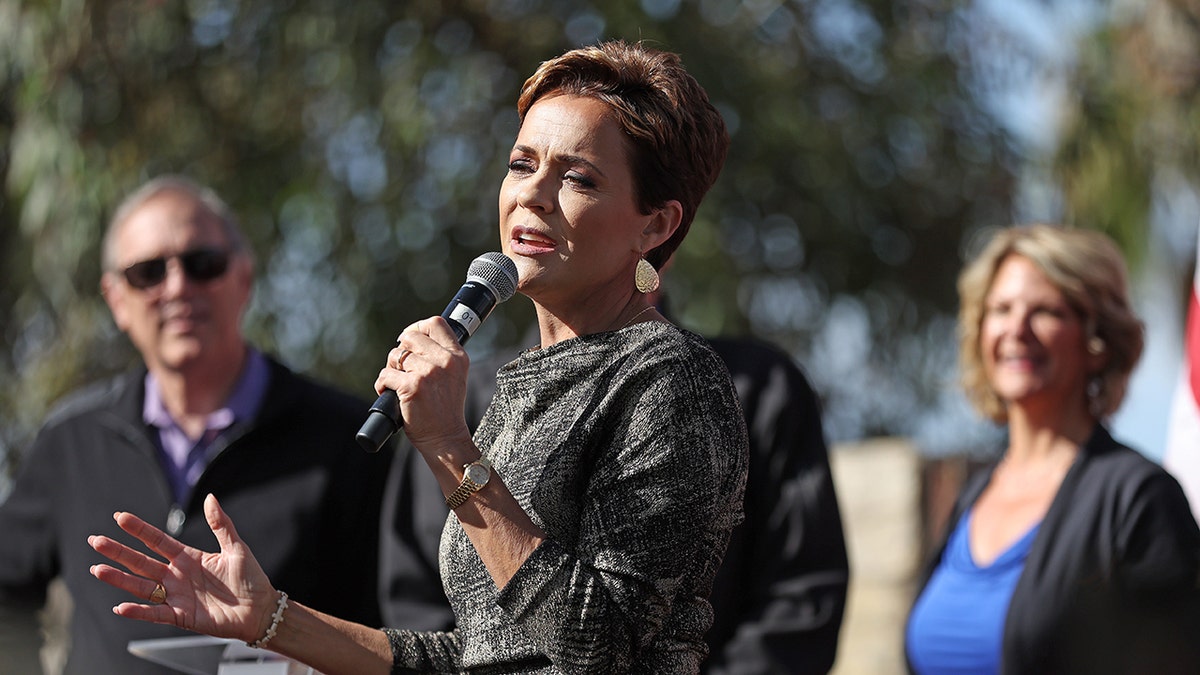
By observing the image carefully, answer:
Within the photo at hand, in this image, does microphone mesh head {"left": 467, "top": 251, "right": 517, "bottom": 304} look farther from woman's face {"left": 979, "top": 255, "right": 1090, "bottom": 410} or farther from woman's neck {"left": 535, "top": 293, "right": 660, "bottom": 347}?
woman's face {"left": 979, "top": 255, "right": 1090, "bottom": 410}

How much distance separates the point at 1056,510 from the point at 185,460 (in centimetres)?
232

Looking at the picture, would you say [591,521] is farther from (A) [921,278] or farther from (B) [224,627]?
(A) [921,278]

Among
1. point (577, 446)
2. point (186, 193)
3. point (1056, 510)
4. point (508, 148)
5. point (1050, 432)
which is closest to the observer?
point (577, 446)

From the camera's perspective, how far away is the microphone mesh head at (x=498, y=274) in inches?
99.1

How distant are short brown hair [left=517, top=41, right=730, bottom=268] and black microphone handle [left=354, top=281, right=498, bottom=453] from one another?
282mm

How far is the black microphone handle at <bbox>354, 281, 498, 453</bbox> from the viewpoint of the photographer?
7.44 ft

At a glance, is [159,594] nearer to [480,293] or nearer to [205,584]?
[205,584]

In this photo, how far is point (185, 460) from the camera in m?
4.45

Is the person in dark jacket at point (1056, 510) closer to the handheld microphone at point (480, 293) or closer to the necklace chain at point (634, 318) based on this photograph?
the necklace chain at point (634, 318)

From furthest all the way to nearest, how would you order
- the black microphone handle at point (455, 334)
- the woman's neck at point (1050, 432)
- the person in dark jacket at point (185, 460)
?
the woman's neck at point (1050, 432), the person in dark jacket at point (185, 460), the black microphone handle at point (455, 334)

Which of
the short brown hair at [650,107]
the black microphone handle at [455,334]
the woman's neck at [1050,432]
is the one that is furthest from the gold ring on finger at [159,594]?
the woman's neck at [1050,432]

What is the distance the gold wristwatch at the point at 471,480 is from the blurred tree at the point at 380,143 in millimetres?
5355

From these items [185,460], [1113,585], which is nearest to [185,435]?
[185,460]

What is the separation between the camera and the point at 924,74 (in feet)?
27.8
